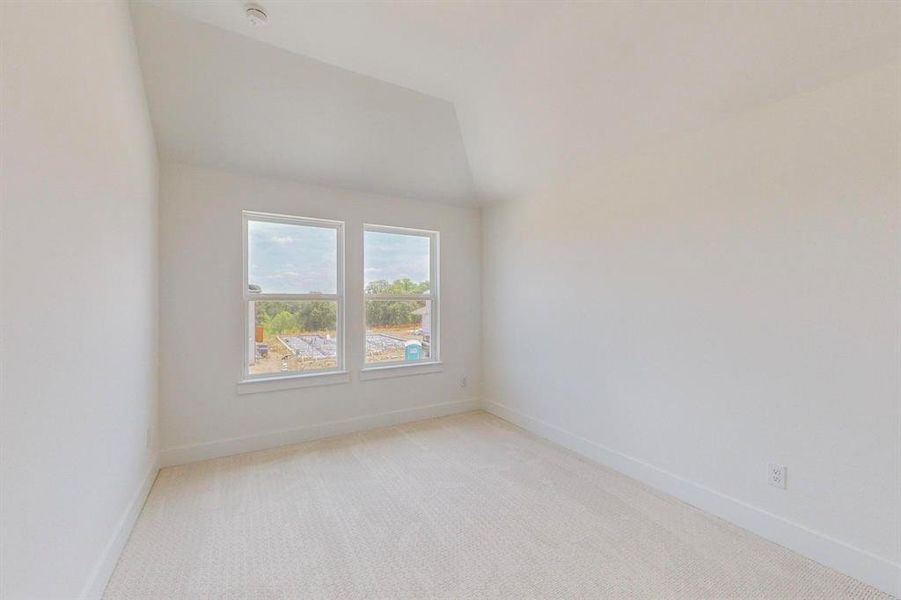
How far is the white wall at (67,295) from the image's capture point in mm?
985

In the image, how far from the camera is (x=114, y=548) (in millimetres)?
1742

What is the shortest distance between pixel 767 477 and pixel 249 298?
3634 mm

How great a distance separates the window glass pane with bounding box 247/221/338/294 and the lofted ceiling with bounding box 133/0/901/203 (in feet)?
1.75

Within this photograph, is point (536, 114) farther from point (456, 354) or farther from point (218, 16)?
point (456, 354)

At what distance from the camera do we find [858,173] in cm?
170

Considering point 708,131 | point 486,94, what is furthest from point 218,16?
point 708,131

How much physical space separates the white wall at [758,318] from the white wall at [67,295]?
291 cm

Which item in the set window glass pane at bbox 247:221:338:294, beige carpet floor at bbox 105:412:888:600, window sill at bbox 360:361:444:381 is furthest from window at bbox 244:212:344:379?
beige carpet floor at bbox 105:412:888:600

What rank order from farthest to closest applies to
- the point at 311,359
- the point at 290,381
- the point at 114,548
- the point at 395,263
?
the point at 395,263 < the point at 311,359 < the point at 290,381 < the point at 114,548

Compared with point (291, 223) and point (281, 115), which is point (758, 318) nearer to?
point (281, 115)

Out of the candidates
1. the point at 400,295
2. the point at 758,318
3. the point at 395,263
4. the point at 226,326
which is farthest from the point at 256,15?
the point at 758,318

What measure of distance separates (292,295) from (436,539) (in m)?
2.28

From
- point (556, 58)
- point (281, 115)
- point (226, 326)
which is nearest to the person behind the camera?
point (556, 58)

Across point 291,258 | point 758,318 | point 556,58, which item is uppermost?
point 556,58
